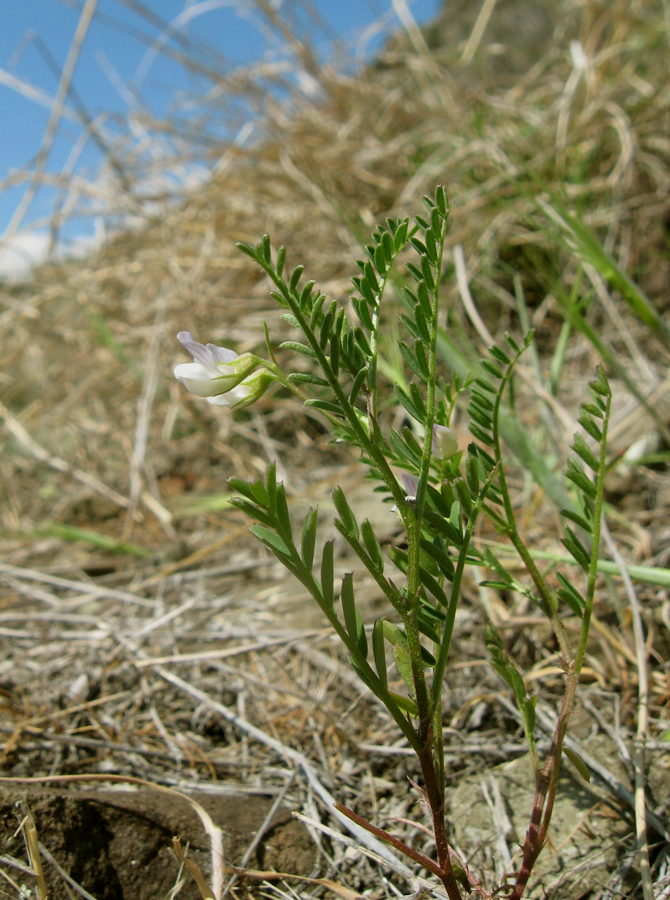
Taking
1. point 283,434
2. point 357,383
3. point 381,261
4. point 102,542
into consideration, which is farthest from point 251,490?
point 283,434

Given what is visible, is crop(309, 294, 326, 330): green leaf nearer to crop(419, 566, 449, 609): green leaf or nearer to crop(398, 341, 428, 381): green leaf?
crop(398, 341, 428, 381): green leaf

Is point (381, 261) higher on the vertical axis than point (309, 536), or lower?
higher

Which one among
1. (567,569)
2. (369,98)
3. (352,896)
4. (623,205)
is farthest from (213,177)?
(352,896)

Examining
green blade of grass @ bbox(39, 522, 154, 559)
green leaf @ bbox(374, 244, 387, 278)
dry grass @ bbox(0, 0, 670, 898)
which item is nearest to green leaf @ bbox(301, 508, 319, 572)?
green leaf @ bbox(374, 244, 387, 278)

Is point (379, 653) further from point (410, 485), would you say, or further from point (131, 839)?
point (131, 839)

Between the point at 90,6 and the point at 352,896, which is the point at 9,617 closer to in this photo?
the point at 352,896

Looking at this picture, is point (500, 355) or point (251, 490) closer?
point (251, 490)
